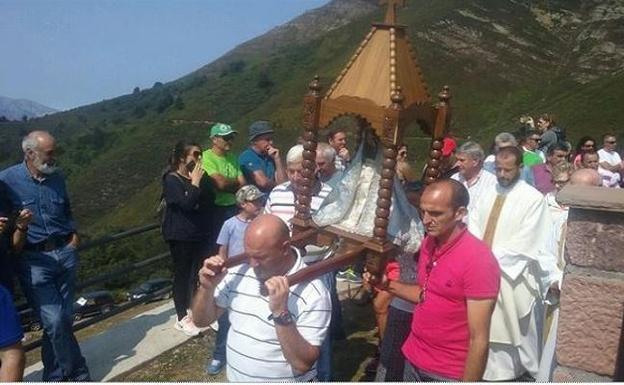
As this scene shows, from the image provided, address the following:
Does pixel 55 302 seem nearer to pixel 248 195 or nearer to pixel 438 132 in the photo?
Answer: pixel 248 195

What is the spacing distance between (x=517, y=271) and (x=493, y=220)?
0.39 metres

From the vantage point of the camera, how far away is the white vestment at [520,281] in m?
4.21

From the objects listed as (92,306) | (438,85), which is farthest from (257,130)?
(438,85)

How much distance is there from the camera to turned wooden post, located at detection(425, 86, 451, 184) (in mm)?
4023

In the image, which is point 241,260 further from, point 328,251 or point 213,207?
point 213,207

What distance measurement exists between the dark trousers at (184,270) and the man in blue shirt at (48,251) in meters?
1.06

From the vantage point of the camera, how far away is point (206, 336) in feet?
20.8

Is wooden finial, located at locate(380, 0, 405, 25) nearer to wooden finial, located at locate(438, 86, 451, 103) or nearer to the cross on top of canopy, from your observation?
the cross on top of canopy

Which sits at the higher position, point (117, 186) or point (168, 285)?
point (168, 285)

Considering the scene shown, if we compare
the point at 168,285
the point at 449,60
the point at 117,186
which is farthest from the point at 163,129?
the point at 168,285

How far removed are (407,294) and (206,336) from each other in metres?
3.02

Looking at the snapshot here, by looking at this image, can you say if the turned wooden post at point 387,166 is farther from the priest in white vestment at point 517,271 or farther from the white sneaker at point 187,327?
the white sneaker at point 187,327

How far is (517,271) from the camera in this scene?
421 centimetres

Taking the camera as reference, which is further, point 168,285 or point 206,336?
point 168,285
